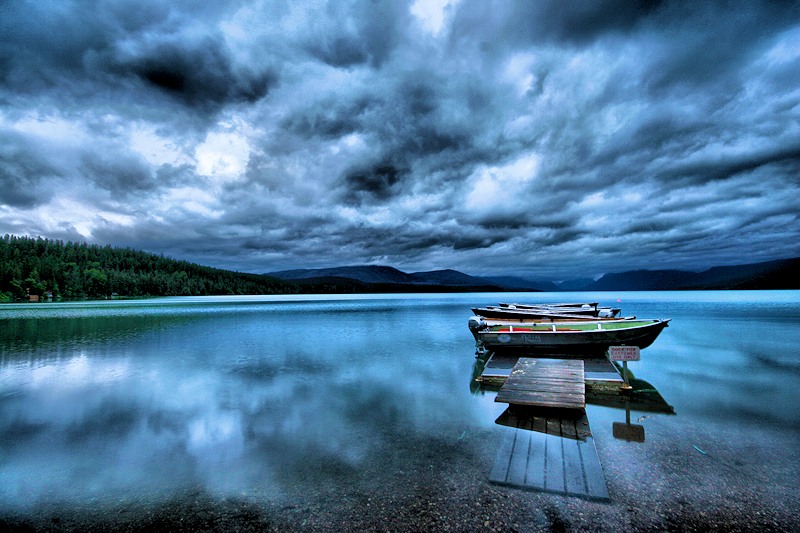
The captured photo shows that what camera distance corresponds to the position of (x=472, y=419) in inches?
544

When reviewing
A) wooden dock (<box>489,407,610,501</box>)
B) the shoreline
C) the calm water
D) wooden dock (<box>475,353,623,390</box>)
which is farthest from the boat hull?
the shoreline

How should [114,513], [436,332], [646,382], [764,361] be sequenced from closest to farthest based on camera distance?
[114,513] → [646,382] → [764,361] → [436,332]

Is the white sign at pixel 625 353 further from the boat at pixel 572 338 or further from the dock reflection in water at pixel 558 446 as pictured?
the boat at pixel 572 338

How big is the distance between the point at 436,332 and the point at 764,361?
3059 cm

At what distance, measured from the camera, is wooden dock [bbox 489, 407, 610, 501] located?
820 cm

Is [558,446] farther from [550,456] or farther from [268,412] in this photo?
[268,412]

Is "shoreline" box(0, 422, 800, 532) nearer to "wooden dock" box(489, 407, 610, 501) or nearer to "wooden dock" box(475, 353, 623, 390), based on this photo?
"wooden dock" box(489, 407, 610, 501)

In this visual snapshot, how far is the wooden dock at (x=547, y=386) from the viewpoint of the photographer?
12250 millimetres

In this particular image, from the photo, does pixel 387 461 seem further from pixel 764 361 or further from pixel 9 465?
pixel 764 361

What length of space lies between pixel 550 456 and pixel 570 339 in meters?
15.7

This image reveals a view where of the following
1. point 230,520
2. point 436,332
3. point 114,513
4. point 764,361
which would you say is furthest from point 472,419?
point 436,332

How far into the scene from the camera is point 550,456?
9578 mm

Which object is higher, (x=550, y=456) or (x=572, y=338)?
(x=572, y=338)

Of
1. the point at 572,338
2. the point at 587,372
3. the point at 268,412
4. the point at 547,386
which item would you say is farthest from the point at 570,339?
the point at 268,412
